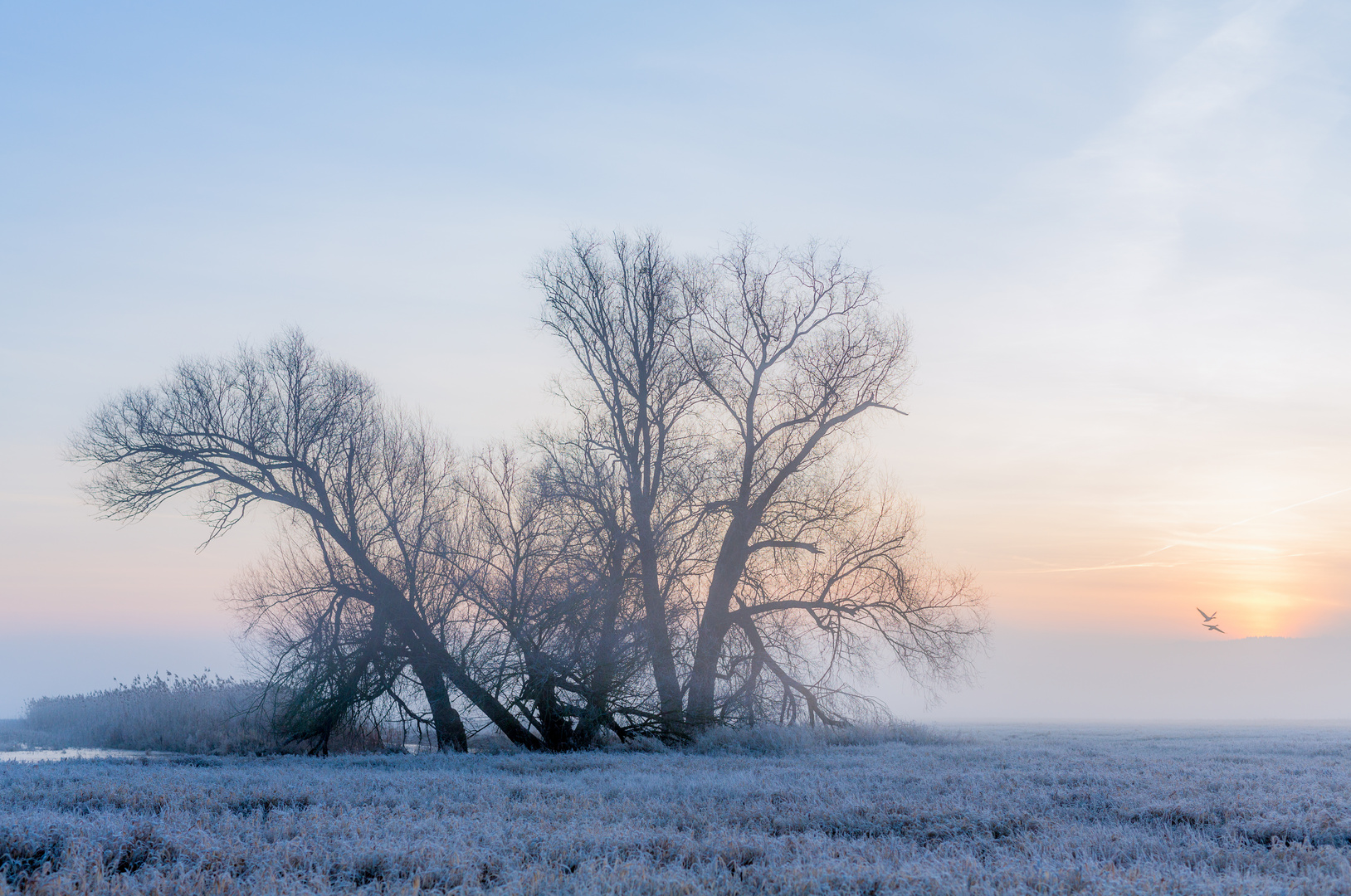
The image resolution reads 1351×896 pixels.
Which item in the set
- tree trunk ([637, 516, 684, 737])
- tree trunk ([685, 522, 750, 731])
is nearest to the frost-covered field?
tree trunk ([637, 516, 684, 737])

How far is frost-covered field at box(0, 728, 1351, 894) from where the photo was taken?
241 inches

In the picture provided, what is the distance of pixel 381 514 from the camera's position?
75.9 feet

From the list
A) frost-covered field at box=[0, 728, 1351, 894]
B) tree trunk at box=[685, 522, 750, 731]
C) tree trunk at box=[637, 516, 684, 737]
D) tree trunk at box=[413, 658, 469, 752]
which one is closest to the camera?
frost-covered field at box=[0, 728, 1351, 894]

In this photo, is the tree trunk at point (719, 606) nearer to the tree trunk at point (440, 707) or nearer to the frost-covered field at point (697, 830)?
the tree trunk at point (440, 707)

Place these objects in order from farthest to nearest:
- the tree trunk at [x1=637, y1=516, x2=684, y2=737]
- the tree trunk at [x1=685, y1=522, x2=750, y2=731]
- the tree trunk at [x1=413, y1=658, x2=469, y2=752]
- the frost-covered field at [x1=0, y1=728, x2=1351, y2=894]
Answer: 1. the tree trunk at [x1=413, y1=658, x2=469, y2=752]
2. the tree trunk at [x1=685, y1=522, x2=750, y2=731]
3. the tree trunk at [x1=637, y1=516, x2=684, y2=737]
4. the frost-covered field at [x1=0, y1=728, x2=1351, y2=894]

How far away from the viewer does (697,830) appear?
8.21 m

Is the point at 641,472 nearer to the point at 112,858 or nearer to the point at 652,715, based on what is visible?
the point at 652,715

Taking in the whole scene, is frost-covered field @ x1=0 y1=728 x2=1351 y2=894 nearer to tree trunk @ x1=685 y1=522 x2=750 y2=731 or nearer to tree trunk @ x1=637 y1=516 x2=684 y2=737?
tree trunk @ x1=637 y1=516 x2=684 y2=737

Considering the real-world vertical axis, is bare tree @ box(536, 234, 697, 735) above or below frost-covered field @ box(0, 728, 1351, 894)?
above

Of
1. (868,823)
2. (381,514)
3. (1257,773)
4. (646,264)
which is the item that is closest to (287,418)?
(381,514)

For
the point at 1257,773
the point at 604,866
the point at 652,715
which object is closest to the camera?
the point at 604,866

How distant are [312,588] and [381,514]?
2.67 m

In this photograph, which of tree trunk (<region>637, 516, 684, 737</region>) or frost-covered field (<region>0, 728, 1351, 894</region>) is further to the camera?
tree trunk (<region>637, 516, 684, 737</region>)

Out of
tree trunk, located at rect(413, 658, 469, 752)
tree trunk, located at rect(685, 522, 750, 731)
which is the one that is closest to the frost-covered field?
tree trunk, located at rect(685, 522, 750, 731)
